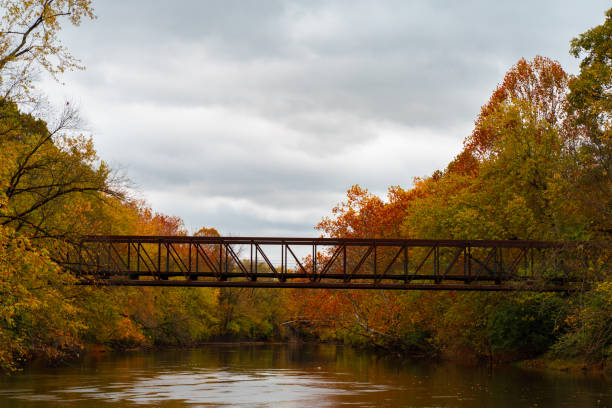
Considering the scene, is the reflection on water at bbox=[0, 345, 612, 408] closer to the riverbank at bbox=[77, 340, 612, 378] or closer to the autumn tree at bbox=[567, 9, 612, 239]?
the riverbank at bbox=[77, 340, 612, 378]

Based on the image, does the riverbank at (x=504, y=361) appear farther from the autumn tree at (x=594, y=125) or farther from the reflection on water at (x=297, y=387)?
the autumn tree at (x=594, y=125)

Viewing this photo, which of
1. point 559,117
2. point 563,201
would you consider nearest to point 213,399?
point 563,201

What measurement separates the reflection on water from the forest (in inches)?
83.8

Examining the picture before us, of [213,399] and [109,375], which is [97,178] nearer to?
[213,399]

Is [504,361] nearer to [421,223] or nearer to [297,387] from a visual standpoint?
[421,223]

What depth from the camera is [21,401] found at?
27844mm

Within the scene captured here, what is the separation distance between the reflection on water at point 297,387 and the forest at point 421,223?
2.13 metres

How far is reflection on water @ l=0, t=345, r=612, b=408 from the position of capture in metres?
27.9

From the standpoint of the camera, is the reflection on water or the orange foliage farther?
the orange foliage

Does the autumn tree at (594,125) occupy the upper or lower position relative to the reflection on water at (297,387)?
upper

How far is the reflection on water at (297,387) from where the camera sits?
1100 inches

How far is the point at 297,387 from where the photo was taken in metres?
35.3

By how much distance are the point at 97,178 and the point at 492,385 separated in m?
20.4

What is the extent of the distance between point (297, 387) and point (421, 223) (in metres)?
20.5
